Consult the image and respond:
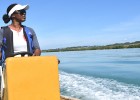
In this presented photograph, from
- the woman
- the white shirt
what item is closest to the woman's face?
the woman

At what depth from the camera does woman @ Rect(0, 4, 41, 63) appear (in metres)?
3.37

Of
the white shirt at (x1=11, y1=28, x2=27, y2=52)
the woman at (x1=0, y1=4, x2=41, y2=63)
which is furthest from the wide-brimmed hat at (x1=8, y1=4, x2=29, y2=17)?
the white shirt at (x1=11, y1=28, x2=27, y2=52)

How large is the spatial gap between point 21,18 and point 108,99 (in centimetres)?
921

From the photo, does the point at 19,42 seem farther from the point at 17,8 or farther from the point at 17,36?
the point at 17,8

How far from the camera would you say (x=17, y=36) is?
3.43m

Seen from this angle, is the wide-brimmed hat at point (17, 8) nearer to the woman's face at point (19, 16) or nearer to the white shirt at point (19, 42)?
the woman's face at point (19, 16)

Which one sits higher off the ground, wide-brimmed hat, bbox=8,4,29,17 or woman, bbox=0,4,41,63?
wide-brimmed hat, bbox=8,4,29,17

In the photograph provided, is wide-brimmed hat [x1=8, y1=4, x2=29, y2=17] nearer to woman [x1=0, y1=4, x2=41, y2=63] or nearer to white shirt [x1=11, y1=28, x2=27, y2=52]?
woman [x1=0, y1=4, x2=41, y2=63]

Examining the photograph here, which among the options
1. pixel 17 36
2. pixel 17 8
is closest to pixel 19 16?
pixel 17 8

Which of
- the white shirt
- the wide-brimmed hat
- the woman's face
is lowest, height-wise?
the white shirt

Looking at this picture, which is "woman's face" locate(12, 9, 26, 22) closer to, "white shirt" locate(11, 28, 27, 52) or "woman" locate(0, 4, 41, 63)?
"woman" locate(0, 4, 41, 63)

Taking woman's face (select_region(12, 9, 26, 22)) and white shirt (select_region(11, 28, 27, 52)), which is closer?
white shirt (select_region(11, 28, 27, 52))

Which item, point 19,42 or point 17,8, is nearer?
point 19,42

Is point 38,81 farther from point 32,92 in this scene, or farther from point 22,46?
point 22,46
